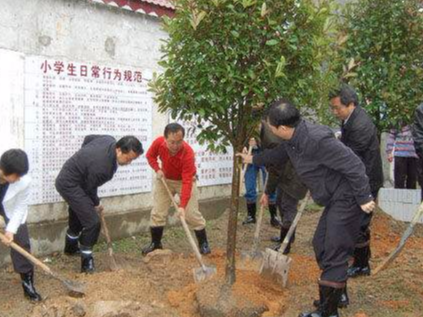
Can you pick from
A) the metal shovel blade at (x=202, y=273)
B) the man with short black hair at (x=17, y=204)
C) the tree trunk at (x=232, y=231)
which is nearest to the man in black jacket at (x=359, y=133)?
the tree trunk at (x=232, y=231)

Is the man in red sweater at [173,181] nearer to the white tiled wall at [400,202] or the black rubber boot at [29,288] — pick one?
the black rubber boot at [29,288]

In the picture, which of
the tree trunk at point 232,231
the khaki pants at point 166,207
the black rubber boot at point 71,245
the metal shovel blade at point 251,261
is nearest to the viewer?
the tree trunk at point 232,231

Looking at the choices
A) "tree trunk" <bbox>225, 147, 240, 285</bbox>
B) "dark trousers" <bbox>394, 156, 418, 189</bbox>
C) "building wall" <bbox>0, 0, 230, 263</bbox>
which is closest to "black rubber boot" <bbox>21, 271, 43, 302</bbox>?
"building wall" <bbox>0, 0, 230, 263</bbox>

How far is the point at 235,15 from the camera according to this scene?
4383 millimetres

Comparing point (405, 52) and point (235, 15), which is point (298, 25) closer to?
point (235, 15)

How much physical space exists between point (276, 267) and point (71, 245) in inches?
94.6

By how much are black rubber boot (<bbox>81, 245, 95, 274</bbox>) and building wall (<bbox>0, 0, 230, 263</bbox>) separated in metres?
0.72

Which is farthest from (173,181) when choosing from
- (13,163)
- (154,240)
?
(13,163)

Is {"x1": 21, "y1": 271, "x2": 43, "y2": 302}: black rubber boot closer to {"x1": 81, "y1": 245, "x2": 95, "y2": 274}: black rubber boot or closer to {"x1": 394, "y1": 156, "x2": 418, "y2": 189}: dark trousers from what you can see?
{"x1": 81, "y1": 245, "x2": 95, "y2": 274}: black rubber boot

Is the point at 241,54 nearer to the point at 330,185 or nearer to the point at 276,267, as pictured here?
the point at 330,185

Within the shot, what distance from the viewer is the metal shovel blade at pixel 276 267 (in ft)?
18.1

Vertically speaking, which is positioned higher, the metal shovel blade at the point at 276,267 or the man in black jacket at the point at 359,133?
the man in black jacket at the point at 359,133

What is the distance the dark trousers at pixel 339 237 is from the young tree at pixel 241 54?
3.32 feet

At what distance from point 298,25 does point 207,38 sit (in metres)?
0.79
